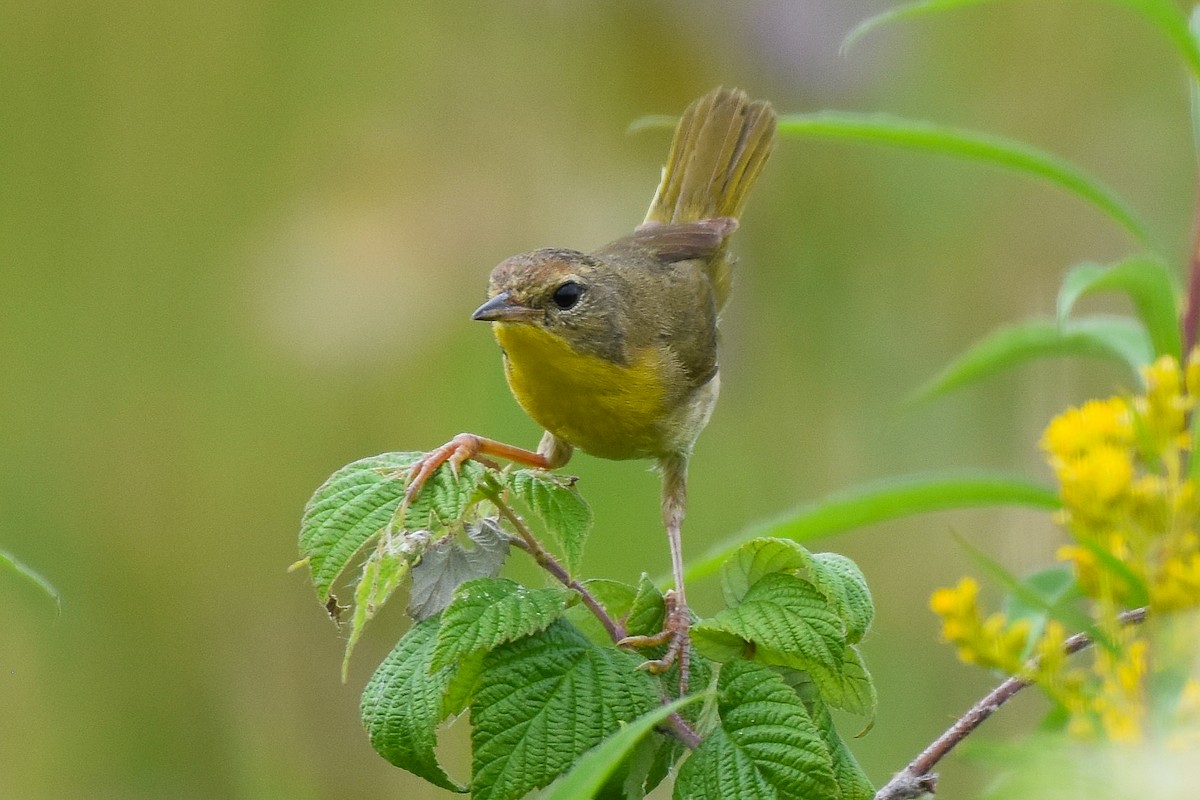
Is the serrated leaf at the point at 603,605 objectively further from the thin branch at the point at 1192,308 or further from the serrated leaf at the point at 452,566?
the thin branch at the point at 1192,308

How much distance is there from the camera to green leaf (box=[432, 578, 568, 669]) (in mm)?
1604

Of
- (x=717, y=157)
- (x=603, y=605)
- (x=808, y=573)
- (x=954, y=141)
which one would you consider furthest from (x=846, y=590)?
(x=717, y=157)

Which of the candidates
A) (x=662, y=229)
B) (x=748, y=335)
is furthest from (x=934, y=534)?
(x=662, y=229)

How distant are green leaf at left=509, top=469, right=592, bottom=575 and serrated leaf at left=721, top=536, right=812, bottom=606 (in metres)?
0.21

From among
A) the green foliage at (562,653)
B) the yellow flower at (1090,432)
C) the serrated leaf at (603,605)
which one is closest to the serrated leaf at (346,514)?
the green foliage at (562,653)

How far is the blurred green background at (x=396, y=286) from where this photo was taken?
4316 mm

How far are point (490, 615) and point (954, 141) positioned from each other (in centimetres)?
124

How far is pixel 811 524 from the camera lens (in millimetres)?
2188

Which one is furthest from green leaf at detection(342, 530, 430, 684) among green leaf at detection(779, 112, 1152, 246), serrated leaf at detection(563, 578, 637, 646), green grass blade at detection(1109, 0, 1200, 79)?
green grass blade at detection(1109, 0, 1200, 79)

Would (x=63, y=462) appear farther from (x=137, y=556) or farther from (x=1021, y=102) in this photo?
(x=1021, y=102)

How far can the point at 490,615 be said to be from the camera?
1.64 meters

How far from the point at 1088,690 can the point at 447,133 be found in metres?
4.04

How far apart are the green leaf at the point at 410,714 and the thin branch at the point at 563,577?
183 millimetres

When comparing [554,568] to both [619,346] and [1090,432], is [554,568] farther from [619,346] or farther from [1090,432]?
[619,346]
